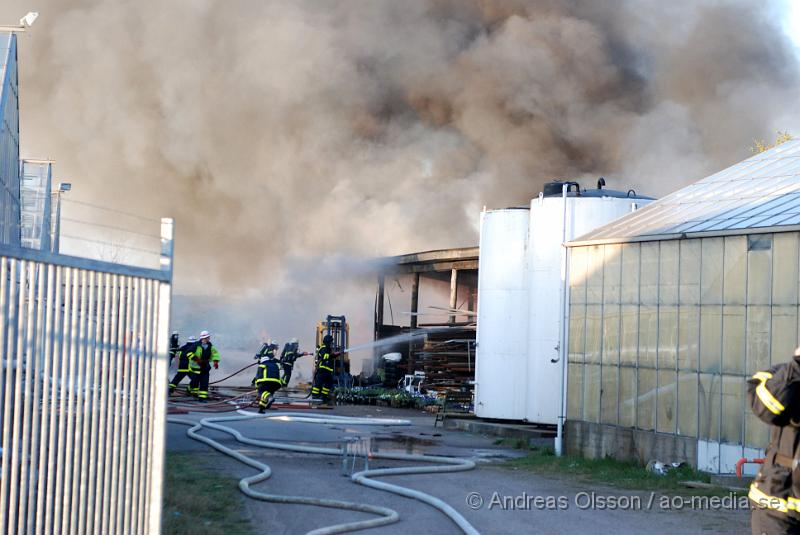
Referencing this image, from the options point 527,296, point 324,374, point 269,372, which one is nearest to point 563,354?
point 527,296

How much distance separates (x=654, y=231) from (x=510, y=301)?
6308 millimetres

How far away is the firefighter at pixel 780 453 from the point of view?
16.9 feet

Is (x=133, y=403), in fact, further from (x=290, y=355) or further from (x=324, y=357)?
(x=324, y=357)

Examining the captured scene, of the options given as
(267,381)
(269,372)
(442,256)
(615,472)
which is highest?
(442,256)

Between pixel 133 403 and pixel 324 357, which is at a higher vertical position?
pixel 133 403

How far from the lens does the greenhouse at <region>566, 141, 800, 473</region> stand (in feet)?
38.1

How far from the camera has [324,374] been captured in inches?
864

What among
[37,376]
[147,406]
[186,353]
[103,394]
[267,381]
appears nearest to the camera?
[37,376]

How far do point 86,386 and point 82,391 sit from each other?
4cm

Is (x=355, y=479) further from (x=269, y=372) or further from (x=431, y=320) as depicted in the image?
(x=431, y=320)

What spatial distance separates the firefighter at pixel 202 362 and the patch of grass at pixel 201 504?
8.81m

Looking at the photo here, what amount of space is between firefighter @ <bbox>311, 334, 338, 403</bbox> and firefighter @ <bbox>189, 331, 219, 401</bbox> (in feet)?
8.07

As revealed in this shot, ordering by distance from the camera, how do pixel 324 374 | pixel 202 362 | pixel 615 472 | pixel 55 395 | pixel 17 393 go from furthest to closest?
pixel 324 374 → pixel 202 362 → pixel 615 472 → pixel 55 395 → pixel 17 393

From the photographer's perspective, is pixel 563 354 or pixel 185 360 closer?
pixel 563 354
